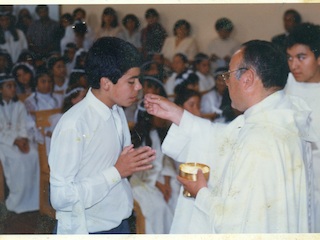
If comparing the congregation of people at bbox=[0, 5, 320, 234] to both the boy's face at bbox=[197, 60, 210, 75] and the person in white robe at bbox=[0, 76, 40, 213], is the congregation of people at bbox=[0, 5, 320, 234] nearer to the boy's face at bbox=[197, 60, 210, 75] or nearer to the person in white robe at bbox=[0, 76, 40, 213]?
the person in white robe at bbox=[0, 76, 40, 213]

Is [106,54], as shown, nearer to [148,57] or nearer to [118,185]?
[148,57]

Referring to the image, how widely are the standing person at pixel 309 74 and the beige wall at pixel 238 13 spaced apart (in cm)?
8

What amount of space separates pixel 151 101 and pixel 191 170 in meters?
0.36

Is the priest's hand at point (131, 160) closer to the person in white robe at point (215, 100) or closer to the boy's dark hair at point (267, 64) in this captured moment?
the person in white robe at point (215, 100)

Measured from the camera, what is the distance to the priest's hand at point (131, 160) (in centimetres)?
235

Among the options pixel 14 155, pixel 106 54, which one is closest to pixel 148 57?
pixel 106 54

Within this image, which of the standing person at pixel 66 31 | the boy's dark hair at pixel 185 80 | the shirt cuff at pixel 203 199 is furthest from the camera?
the boy's dark hair at pixel 185 80

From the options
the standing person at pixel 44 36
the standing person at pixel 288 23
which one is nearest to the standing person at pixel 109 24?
the standing person at pixel 44 36

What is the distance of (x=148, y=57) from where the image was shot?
2.47 metres

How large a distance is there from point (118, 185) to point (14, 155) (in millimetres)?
532

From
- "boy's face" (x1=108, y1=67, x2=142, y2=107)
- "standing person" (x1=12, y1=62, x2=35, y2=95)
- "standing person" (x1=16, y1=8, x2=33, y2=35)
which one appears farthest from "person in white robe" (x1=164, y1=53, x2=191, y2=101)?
"standing person" (x1=16, y1=8, x2=33, y2=35)

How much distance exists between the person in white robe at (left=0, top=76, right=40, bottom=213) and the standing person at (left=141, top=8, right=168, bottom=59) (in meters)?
0.66

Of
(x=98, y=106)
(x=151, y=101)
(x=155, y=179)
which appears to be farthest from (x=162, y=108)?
(x=155, y=179)

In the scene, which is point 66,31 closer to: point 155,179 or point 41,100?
point 41,100
